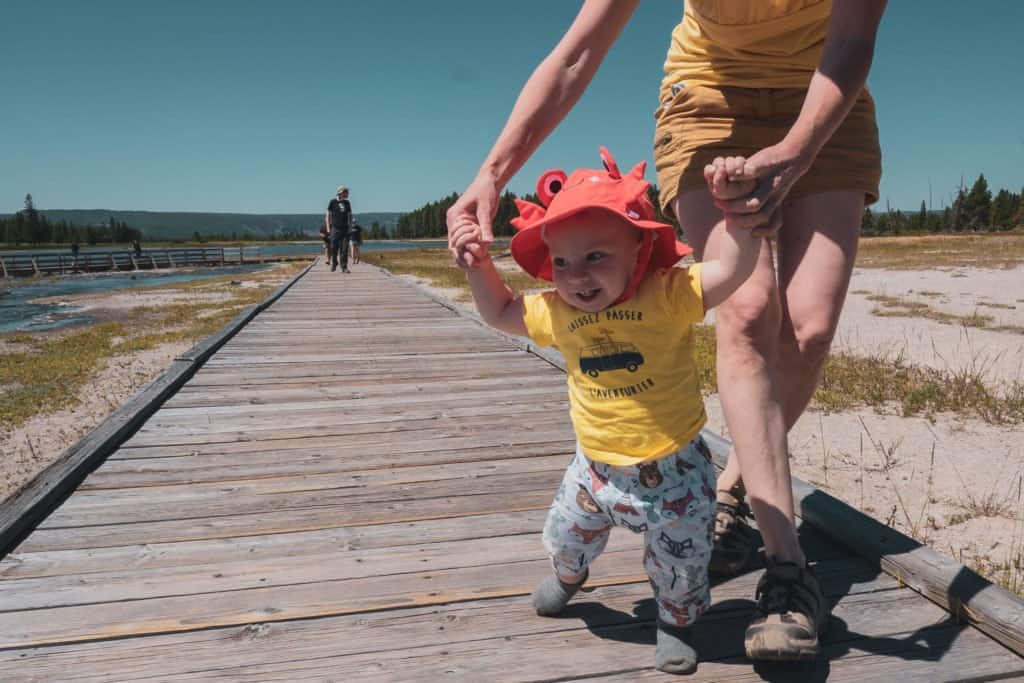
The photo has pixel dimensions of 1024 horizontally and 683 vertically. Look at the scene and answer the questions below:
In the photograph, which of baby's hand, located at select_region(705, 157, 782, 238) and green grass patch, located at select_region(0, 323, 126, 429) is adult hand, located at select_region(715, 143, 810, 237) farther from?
green grass patch, located at select_region(0, 323, 126, 429)

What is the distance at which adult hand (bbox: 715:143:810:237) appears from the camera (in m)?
1.48

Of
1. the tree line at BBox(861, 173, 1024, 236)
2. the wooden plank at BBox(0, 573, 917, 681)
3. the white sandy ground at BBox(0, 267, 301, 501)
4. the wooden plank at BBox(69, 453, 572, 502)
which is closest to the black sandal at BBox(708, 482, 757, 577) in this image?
the wooden plank at BBox(0, 573, 917, 681)

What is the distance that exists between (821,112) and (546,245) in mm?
742

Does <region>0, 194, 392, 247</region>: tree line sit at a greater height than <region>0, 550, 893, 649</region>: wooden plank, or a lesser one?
greater

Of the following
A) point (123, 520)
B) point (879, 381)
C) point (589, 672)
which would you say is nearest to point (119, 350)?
point (123, 520)

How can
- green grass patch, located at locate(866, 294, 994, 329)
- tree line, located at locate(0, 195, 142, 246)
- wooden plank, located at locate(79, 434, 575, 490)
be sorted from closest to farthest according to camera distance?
wooden plank, located at locate(79, 434, 575, 490)
green grass patch, located at locate(866, 294, 994, 329)
tree line, located at locate(0, 195, 142, 246)

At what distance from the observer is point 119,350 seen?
11.6 m

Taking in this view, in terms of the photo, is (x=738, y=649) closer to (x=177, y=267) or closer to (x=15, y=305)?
(x=15, y=305)

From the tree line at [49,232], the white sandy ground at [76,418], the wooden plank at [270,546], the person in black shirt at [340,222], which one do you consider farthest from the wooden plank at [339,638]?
the tree line at [49,232]

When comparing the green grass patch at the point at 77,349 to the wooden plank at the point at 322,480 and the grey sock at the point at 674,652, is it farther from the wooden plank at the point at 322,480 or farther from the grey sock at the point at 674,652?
the grey sock at the point at 674,652

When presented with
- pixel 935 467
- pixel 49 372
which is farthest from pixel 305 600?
pixel 49 372

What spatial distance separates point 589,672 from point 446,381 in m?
3.42

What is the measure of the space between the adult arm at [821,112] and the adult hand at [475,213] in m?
→ 0.57

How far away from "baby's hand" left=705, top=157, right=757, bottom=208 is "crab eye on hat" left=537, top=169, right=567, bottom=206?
20.2 inches
